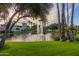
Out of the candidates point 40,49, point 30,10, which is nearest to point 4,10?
point 30,10

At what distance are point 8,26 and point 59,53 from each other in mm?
448

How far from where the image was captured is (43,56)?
219 cm

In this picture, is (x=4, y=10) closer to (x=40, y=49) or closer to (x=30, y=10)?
(x=30, y=10)

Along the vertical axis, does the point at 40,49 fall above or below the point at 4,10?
below

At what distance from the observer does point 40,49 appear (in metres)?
2.21

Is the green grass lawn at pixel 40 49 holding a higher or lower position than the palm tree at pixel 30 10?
lower

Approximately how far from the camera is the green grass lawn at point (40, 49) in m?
2.19

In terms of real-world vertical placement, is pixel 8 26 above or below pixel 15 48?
above

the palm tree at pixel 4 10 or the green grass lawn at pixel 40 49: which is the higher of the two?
the palm tree at pixel 4 10

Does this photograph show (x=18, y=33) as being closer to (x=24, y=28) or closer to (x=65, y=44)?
(x=24, y=28)

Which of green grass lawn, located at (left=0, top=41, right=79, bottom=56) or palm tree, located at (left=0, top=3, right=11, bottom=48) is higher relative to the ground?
palm tree, located at (left=0, top=3, right=11, bottom=48)

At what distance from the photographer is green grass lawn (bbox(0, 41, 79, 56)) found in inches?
86.4

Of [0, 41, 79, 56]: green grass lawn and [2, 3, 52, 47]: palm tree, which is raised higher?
[2, 3, 52, 47]: palm tree

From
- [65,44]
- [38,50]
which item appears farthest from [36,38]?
[65,44]
